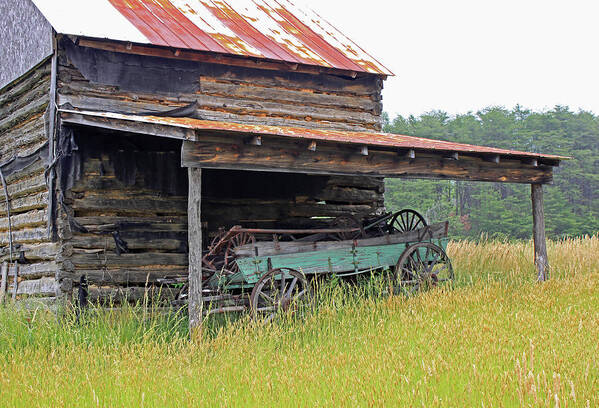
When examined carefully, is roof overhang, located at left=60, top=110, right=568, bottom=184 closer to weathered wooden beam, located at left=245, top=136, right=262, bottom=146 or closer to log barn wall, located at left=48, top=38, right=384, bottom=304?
weathered wooden beam, located at left=245, top=136, right=262, bottom=146

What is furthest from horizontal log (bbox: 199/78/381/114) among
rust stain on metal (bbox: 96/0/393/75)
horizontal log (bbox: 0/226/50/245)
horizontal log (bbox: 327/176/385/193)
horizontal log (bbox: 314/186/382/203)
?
horizontal log (bbox: 0/226/50/245)

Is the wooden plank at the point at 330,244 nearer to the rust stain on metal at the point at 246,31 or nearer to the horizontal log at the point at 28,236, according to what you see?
the horizontal log at the point at 28,236

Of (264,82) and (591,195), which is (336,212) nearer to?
(264,82)

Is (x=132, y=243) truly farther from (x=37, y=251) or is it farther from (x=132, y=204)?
(x=37, y=251)

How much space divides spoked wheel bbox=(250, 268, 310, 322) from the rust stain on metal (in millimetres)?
4136

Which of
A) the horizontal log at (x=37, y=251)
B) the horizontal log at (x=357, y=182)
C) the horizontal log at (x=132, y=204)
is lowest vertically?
the horizontal log at (x=37, y=251)

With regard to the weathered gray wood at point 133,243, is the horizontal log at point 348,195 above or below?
above

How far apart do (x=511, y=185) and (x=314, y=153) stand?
40804mm

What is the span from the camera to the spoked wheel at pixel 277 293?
7.72m

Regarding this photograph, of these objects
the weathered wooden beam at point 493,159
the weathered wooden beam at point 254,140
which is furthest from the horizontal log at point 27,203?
the weathered wooden beam at point 493,159

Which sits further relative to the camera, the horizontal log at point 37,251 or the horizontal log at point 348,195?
the horizontal log at point 348,195

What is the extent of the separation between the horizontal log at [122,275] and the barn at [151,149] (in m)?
0.02

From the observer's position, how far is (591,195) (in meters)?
47.3

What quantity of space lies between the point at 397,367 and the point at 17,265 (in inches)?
305
